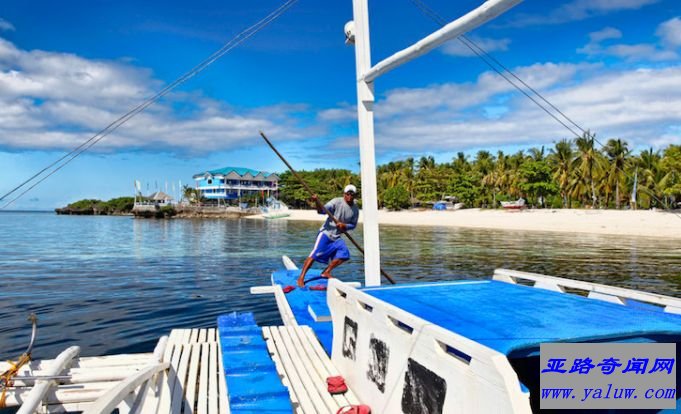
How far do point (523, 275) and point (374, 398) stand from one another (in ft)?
11.0

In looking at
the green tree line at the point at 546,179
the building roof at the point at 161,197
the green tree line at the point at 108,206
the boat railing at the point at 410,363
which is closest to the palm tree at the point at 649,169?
the green tree line at the point at 546,179

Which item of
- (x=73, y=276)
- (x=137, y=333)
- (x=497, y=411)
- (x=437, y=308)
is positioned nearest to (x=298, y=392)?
(x=437, y=308)

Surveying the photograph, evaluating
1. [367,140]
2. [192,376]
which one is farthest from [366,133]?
[192,376]

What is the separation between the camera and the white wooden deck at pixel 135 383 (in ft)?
14.8

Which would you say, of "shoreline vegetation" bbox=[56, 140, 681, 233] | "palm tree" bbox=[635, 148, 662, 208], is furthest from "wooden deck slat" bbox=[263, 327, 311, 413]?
"palm tree" bbox=[635, 148, 662, 208]

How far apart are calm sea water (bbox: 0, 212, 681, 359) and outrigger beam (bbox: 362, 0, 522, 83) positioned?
6875mm

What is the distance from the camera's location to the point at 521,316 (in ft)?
13.0

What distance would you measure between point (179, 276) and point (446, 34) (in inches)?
647

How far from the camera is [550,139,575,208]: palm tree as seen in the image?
6669cm

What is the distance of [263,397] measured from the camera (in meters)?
4.10

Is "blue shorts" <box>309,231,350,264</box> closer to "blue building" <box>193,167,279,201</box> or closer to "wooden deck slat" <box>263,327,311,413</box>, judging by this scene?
"wooden deck slat" <box>263,327,311,413</box>

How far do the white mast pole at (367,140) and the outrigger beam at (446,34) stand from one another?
1.04ft

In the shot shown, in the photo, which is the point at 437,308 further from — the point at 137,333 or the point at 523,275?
the point at 137,333

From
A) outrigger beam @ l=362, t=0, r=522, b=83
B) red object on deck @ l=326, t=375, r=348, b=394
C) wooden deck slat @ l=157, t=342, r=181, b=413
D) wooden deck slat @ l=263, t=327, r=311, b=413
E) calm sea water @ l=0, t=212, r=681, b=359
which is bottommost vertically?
calm sea water @ l=0, t=212, r=681, b=359
